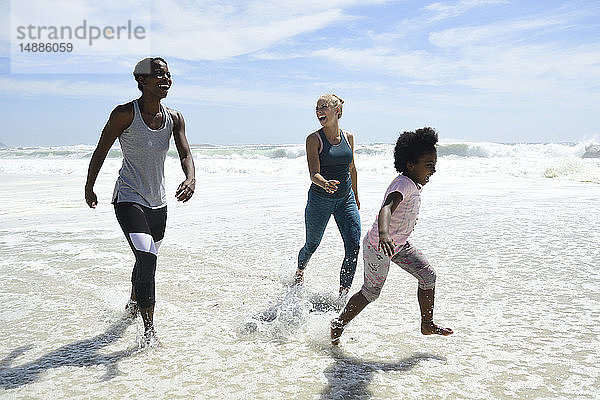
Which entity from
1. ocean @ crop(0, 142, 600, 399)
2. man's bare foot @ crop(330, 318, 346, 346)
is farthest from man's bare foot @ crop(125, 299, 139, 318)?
man's bare foot @ crop(330, 318, 346, 346)

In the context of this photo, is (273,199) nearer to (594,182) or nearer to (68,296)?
(68,296)

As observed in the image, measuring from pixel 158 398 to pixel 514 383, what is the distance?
7.33 feet

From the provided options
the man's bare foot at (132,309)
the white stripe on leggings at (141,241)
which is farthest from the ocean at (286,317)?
the white stripe on leggings at (141,241)

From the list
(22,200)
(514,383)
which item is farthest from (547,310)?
(22,200)

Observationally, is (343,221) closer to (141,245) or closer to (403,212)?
(403,212)

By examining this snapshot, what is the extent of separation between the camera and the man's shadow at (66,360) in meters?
3.53

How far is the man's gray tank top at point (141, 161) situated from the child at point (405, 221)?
1.66 metres

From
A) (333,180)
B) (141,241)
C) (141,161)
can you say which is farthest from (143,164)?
(333,180)

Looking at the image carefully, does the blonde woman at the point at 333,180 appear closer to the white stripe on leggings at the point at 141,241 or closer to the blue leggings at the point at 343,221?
the blue leggings at the point at 343,221

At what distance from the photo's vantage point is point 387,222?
3326 mm

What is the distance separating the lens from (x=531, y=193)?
14.3m

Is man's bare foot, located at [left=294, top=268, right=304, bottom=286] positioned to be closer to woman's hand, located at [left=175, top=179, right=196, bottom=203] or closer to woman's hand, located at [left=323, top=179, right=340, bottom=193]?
woman's hand, located at [left=323, top=179, right=340, bottom=193]

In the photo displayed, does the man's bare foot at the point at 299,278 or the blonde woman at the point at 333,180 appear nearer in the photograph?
the blonde woman at the point at 333,180

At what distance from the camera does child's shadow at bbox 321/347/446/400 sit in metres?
3.29
